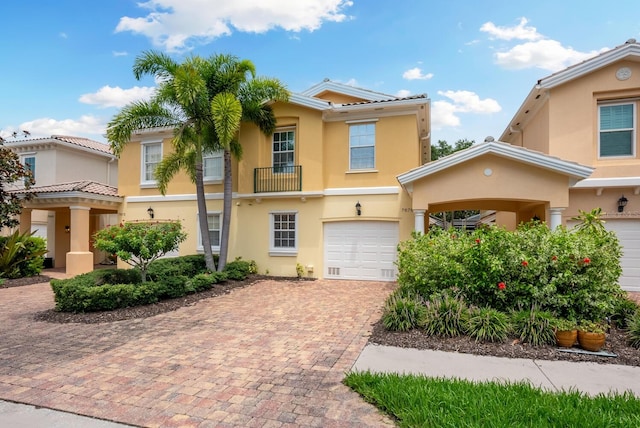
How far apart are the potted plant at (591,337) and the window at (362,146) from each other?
8.74m

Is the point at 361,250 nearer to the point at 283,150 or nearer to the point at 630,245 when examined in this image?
the point at 283,150

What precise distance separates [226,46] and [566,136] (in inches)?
455

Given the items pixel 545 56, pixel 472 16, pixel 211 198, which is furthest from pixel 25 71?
pixel 545 56

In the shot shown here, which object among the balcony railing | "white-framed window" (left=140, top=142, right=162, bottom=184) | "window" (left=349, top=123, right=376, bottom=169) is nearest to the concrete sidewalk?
"window" (left=349, top=123, right=376, bottom=169)

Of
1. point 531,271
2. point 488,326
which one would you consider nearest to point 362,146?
point 531,271

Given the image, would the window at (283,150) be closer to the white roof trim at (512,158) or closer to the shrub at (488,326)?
the white roof trim at (512,158)

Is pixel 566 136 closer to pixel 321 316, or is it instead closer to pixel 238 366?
pixel 321 316

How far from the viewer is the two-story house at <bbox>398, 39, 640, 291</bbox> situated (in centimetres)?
1031

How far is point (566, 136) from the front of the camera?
37.5 feet

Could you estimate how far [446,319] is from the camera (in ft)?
20.3

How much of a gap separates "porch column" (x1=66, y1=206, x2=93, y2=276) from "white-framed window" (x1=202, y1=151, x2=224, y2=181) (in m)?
5.38

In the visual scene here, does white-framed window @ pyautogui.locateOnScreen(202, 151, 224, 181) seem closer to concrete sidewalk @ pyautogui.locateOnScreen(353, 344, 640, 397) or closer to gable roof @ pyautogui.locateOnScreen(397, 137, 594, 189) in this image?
gable roof @ pyautogui.locateOnScreen(397, 137, 594, 189)

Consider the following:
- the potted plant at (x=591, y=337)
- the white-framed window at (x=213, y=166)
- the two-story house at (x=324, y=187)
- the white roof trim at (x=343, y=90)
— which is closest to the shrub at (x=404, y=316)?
the potted plant at (x=591, y=337)

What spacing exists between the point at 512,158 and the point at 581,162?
9.93ft
